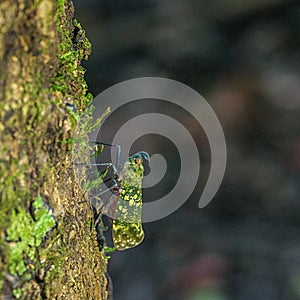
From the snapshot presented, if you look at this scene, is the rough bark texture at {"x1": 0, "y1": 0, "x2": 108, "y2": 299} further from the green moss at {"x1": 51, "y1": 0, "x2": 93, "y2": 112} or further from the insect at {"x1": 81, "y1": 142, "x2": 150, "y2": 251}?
the insect at {"x1": 81, "y1": 142, "x2": 150, "y2": 251}

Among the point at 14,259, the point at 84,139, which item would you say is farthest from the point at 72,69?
the point at 14,259

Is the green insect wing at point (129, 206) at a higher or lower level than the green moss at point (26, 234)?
higher

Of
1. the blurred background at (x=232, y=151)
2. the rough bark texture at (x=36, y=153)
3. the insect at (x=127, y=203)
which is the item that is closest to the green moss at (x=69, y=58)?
the rough bark texture at (x=36, y=153)

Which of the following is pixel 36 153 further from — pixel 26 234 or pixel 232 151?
pixel 232 151

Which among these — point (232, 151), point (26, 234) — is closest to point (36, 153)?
point (26, 234)

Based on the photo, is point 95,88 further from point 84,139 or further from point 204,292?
point 84,139

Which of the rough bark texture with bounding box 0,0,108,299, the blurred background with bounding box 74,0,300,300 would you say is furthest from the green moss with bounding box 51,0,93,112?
the blurred background with bounding box 74,0,300,300

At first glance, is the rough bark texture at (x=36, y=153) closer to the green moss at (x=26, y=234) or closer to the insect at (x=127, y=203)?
the green moss at (x=26, y=234)
